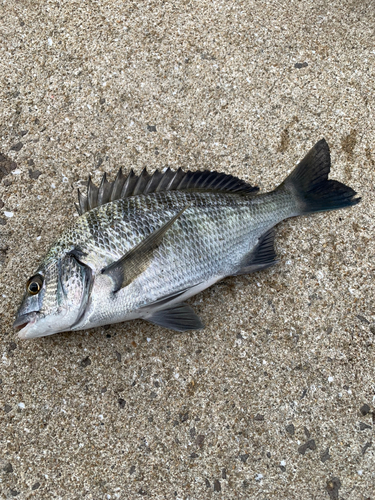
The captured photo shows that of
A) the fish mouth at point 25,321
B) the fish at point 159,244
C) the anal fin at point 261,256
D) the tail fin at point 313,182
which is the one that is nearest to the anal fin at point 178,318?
the fish at point 159,244

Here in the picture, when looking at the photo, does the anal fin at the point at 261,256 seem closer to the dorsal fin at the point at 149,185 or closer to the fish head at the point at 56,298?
the dorsal fin at the point at 149,185

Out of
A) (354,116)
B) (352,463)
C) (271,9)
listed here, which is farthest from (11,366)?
(271,9)

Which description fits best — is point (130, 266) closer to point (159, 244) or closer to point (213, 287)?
point (159, 244)

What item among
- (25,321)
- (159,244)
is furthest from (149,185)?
(25,321)

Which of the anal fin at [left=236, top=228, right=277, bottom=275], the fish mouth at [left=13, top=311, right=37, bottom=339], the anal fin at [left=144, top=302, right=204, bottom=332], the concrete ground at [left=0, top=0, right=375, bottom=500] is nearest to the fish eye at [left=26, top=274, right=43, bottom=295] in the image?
the fish mouth at [left=13, top=311, right=37, bottom=339]

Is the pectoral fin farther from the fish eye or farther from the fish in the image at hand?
the fish eye

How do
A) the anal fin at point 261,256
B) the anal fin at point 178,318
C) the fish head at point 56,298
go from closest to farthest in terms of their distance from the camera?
the fish head at point 56,298 → the anal fin at point 178,318 → the anal fin at point 261,256

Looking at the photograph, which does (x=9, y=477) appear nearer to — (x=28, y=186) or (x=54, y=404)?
(x=54, y=404)
